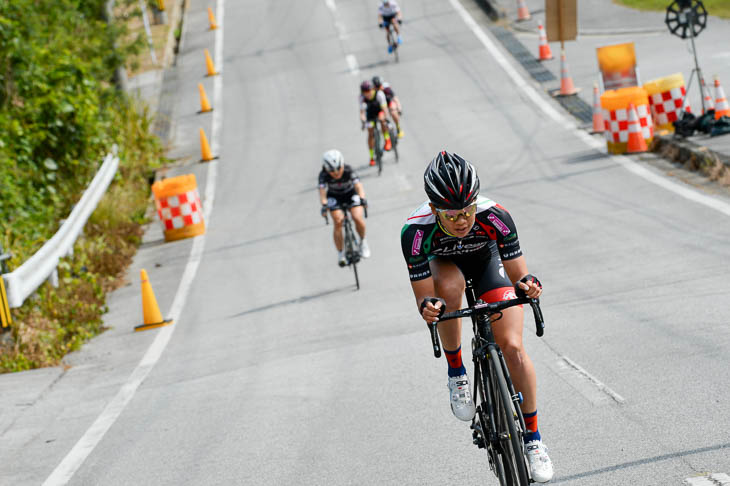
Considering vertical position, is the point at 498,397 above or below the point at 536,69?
below

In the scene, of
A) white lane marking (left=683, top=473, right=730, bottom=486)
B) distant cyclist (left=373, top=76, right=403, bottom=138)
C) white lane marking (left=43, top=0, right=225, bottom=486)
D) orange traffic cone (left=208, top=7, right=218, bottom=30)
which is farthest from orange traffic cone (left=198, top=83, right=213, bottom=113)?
white lane marking (left=683, top=473, right=730, bottom=486)

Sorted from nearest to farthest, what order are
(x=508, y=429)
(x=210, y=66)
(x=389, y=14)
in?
(x=508, y=429) < (x=389, y=14) < (x=210, y=66)

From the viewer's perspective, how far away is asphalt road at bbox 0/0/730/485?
6.71 m

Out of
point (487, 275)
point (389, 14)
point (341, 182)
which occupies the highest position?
point (389, 14)

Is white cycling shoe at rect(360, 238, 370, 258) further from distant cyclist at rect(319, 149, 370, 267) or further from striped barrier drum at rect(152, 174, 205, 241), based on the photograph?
striped barrier drum at rect(152, 174, 205, 241)

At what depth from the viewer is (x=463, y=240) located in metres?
5.66

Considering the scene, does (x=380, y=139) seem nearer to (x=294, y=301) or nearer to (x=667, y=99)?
(x=667, y=99)

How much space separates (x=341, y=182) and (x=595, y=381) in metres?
7.16

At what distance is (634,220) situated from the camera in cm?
1427

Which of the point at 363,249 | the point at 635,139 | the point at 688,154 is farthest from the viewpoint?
the point at 635,139

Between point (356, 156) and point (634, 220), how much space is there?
35.8 feet

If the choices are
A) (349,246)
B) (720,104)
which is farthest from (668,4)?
(349,246)

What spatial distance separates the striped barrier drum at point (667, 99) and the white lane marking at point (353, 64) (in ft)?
44.6

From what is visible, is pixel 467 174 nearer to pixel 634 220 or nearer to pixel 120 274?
pixel 634 220
